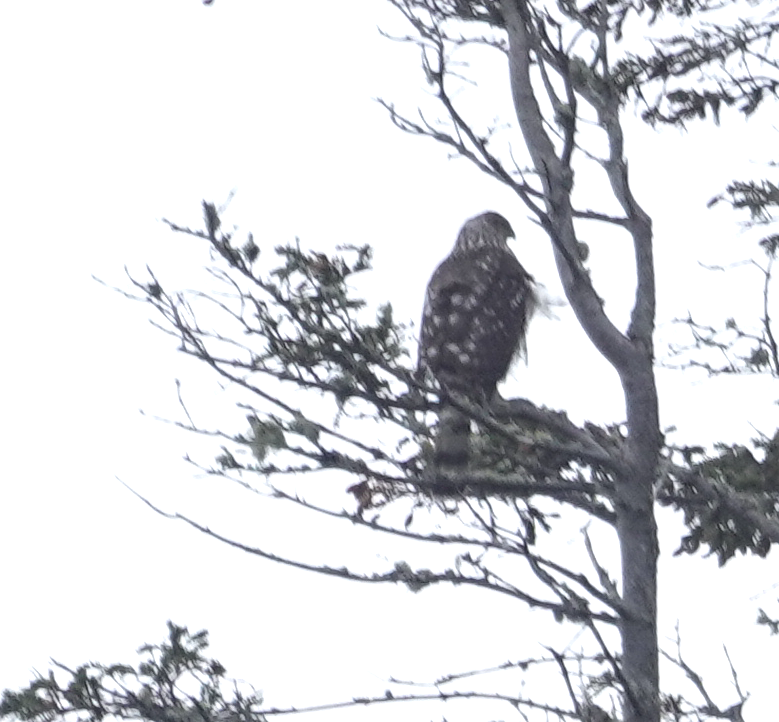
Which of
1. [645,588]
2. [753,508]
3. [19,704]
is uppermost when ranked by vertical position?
[753,508]

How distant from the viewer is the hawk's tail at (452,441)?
6066 mm

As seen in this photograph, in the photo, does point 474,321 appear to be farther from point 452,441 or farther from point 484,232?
point 452,441

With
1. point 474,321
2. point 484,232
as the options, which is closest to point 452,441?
point 474,321

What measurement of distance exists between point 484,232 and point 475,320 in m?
0.94

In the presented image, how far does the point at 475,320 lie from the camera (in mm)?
7801

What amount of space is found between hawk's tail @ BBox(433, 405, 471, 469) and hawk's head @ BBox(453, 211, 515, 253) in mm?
2275

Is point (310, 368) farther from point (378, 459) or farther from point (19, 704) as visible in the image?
point (19, 704)

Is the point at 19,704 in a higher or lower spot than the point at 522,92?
lower

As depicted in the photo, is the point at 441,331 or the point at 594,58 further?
the point at 441,331

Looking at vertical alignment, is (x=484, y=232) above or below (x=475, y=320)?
above

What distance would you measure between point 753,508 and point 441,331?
2.04m

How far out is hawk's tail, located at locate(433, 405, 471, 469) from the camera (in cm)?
607

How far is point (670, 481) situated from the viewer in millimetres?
6414

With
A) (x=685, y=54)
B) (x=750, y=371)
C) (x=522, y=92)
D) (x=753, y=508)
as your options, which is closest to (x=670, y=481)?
(x=753, y=508)
